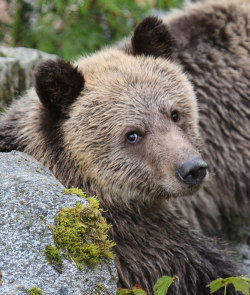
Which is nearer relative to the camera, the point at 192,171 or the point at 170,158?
the point at 192,171

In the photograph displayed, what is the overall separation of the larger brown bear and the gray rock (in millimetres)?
767

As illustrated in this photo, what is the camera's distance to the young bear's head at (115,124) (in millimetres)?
4668

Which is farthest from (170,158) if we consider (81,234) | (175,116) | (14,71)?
(14,71)

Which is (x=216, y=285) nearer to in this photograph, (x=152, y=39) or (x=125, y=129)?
(x=125, y=129)

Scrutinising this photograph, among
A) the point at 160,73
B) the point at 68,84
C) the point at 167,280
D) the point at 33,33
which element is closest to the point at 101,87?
the point at 68,84

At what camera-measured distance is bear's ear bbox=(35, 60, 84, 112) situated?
15.3ft

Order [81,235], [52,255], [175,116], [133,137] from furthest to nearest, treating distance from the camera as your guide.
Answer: [175,116], [133,137], [81,235], [52,255]

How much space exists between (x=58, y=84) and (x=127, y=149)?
84 centimetres

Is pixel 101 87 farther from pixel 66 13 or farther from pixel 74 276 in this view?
pixel 66 13

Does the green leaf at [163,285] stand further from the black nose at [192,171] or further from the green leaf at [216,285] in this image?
the black nose at [192,171]

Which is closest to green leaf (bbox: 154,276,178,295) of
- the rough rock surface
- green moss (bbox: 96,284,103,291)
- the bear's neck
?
green moss (bbox: 96,284,103,291)

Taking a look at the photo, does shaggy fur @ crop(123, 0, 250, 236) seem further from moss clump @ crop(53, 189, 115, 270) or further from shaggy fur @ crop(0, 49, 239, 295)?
moss clump @ crop(53, 189, 115, 270)

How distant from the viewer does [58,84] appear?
4742mm

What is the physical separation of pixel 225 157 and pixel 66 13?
3924mm
